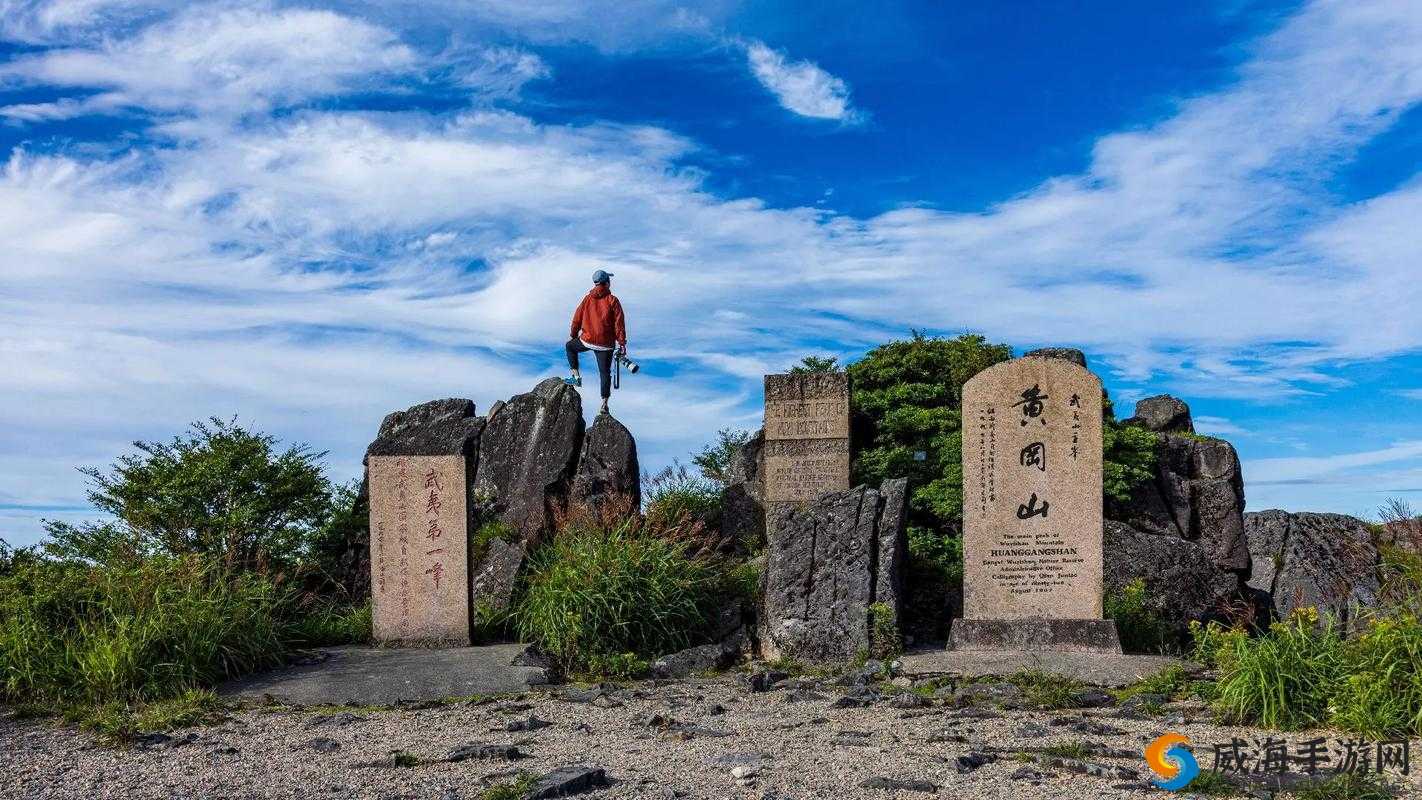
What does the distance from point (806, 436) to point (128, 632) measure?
825 centimetres

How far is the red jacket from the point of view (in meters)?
15.6

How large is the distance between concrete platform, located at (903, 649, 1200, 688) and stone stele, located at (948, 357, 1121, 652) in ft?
1.18

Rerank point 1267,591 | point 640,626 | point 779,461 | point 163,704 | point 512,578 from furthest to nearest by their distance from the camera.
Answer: point 779,461 → point 1267,591 → point 512,578 → point 640,626 → point 163,704

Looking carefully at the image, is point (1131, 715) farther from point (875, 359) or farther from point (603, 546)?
point (875, 359)

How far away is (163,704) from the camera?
785 centimetres

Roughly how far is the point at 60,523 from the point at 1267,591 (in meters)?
13.9

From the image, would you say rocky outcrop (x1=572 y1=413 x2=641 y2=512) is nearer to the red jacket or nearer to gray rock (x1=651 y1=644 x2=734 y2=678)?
the red jacket

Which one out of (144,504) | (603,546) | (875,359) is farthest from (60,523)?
(875,359)

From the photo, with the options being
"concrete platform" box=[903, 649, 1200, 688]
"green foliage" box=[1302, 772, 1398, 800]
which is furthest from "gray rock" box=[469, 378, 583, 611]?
"green foliage" box=[1302, 772, 1398, 800]

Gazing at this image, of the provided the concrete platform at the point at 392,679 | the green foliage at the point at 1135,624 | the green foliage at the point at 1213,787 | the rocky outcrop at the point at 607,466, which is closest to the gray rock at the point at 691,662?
the concrete platform at the point at 392,679

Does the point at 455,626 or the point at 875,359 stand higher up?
the point at 875,359

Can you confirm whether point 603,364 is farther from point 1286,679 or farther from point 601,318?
point 1286,679

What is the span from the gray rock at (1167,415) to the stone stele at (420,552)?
11.0m

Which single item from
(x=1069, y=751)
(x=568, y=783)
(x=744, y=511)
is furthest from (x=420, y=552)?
(x=1069, y=751)
